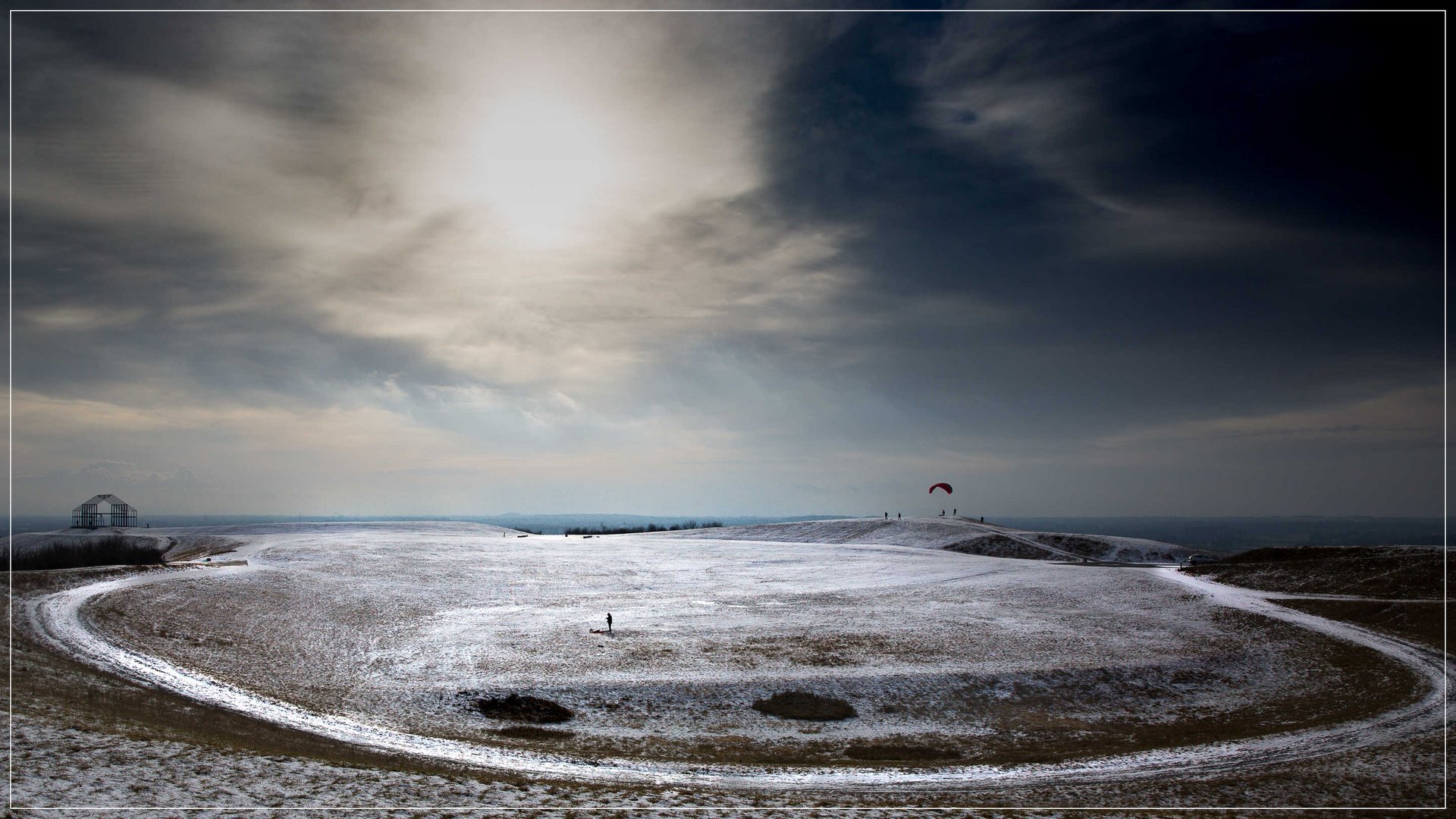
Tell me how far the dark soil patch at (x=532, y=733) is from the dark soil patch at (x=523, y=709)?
79 cm

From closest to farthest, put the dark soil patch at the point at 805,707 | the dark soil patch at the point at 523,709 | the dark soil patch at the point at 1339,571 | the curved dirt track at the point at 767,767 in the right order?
the curved dirt track at the point at 767,767 → the dark soil patch at the point at 523,709 → the dark soil patch at the point at 805,707 → the dark soil patch at the point at 1339,571

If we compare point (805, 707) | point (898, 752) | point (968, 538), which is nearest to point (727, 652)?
point (805, 707)

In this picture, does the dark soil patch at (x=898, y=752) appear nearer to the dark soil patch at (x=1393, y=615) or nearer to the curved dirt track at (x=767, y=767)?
the curved dirt track at (x=767, y=767)

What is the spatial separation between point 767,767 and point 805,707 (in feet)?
22.9

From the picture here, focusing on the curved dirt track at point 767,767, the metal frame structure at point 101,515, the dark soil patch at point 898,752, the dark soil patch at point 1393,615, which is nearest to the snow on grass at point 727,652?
the dark soil patch at point 898,752

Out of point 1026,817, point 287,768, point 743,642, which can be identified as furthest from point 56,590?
point 1026,817

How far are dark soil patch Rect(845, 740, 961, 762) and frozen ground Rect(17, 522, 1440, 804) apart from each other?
45cm

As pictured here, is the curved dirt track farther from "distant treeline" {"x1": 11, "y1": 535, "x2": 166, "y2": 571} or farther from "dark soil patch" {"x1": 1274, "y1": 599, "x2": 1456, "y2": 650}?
"distant treeline" {"x1": 11, "y1": 535, "x2": 166, "y2": 571}

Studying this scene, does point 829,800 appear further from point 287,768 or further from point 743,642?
point 743,642

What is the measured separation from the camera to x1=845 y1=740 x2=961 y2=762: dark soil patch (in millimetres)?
24125

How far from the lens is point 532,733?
2561 cm

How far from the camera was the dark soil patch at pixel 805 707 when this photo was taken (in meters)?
27.9

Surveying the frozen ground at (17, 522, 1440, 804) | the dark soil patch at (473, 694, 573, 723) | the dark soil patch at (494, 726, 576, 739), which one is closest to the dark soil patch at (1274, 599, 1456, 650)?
the frozen ground at (17, 522, 1440, 804)

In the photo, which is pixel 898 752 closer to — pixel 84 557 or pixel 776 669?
pixel 776 669
